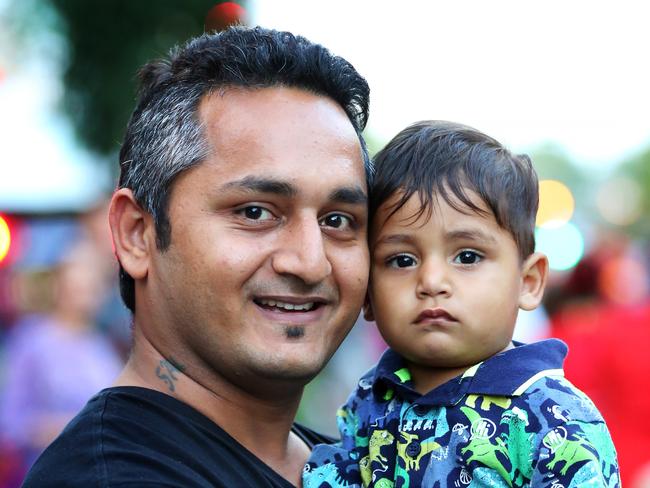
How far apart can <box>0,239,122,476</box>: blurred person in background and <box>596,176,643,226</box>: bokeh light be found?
174ft

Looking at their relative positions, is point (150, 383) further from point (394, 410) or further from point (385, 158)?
point (385, 158)

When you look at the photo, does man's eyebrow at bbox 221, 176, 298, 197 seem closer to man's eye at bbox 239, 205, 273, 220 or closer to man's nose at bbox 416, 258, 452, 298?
man's eye at bbox 239, 205, 273, 220

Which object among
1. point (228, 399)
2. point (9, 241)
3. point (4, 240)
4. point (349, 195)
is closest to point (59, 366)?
point (228, 399)

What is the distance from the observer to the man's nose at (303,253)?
2.66m

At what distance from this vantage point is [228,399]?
2.82 meters

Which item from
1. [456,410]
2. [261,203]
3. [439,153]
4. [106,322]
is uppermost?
[439,153]

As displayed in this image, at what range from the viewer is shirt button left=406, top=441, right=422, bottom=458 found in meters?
2.63

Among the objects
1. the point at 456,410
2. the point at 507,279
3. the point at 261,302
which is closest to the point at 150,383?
the point at 261,302

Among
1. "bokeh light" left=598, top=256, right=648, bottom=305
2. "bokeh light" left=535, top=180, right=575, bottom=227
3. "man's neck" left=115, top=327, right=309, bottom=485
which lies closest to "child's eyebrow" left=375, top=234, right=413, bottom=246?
"man's neck" left=115, top=327, right=309, bottom=485

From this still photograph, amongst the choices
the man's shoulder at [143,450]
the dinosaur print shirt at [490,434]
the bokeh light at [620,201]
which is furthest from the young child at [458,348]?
the bokeh light at [620,201]

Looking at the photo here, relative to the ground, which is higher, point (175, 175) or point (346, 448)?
point (175, 175)

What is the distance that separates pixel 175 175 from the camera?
2777 mm

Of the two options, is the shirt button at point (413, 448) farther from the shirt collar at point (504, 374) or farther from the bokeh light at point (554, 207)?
the bokeh light at point (554, 207)

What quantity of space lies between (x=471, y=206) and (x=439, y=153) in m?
0.20
